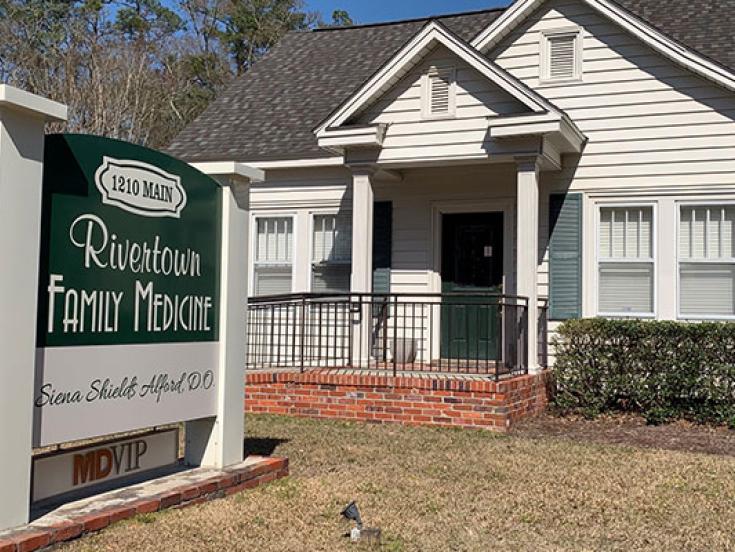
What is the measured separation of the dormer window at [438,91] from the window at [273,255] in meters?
3.42

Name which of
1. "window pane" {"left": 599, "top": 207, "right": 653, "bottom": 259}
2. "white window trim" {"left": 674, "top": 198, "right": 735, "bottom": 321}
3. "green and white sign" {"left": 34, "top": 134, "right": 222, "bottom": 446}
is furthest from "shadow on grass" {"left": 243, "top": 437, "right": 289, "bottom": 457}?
"white window trim" {"left": 674, "top": 198, "right": 735, "bottom": 321}

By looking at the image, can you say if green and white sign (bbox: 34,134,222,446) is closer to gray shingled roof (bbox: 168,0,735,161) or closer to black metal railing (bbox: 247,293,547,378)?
black metal railing (bbox: 247,293,547,378)

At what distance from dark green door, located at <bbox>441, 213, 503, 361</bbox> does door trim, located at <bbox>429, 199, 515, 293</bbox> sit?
110mm

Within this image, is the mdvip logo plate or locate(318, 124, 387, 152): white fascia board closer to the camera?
the mdvip logo plate

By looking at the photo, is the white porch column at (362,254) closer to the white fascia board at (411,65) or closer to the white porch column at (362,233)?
the white porch column at (362,233)

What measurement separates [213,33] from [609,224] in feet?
94.3

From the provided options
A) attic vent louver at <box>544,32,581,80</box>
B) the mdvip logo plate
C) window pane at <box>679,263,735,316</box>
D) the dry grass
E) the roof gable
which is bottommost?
the dry grass

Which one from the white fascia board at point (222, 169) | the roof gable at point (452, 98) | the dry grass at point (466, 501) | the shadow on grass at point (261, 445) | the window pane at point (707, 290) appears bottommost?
Answer: the dry grass at point (466, 501)

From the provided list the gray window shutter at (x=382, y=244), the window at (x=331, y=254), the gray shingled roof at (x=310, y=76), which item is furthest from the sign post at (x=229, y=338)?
the gray shingled roof at (x=310, y=76)

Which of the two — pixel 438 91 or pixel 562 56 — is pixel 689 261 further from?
pixel 438 91

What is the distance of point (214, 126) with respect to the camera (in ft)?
47.1

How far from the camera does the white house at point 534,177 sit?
398 inches

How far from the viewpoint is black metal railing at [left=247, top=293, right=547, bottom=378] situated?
9.97 m

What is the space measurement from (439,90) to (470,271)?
282 centimetres
